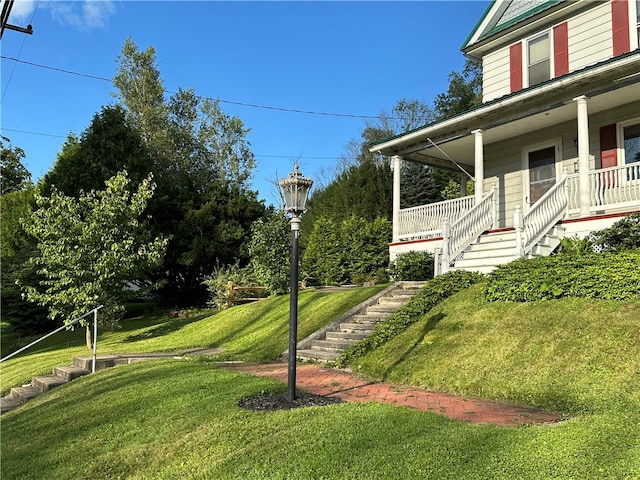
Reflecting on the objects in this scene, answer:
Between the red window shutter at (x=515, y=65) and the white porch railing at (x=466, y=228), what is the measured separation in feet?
12.2

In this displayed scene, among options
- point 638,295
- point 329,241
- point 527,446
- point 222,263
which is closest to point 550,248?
point 638,295

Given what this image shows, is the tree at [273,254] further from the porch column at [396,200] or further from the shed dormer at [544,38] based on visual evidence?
the shed dormer at [544,38]

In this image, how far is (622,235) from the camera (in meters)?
9.20

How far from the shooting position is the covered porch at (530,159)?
1038 cm

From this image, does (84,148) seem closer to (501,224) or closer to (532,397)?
(501,224)

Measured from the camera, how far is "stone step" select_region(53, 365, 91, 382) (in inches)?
384

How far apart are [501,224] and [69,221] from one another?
12.5 meters

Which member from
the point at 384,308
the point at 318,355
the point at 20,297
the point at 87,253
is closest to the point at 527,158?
the point at 384,308

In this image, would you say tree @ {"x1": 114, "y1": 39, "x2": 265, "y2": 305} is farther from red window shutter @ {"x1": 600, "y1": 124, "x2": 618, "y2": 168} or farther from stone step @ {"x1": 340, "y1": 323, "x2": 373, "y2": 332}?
red window shutter @ {"x1": 600, "y1": 124, "x2": 618, "y2": 168}

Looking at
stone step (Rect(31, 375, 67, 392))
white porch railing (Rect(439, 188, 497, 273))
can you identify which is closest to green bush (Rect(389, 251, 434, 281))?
white porch railing (Rect(439, 188, 497, 273))

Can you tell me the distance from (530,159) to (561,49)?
2.91 meters

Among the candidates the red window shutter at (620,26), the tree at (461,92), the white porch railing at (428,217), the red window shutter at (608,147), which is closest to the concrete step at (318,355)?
the white porch railing at (428,217)

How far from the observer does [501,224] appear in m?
14.7

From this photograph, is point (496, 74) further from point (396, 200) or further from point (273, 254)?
point (273, 254)
